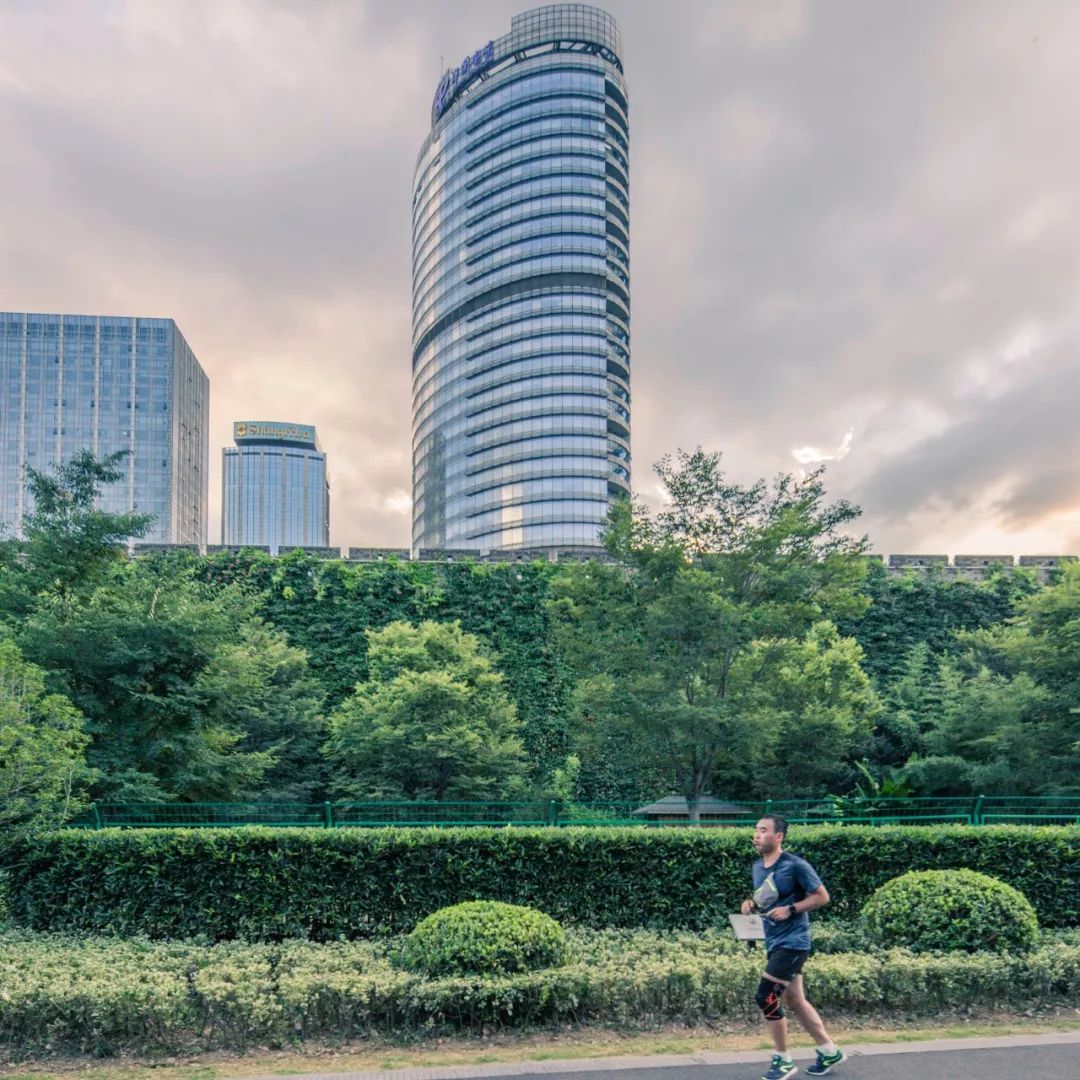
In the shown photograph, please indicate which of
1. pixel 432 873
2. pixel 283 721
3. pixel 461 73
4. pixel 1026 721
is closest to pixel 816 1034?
pixel 432 873

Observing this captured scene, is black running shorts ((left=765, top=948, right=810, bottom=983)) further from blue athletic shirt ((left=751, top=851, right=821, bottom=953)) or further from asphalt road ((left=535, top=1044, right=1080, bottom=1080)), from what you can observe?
asphalt road ((left=535, top=1044, right=1080, bottom=1080))

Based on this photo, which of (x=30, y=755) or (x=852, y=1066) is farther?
(x=30, y=755)

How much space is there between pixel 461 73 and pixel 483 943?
381 feet

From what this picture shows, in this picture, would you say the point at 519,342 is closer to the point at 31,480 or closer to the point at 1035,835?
the point at 31,480

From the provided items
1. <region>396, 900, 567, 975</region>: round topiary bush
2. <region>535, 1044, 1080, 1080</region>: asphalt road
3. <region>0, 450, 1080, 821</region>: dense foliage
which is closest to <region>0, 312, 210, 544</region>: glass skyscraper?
<region>0, 450, 1080, 821</region>: dense foliage

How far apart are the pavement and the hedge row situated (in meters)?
0.69

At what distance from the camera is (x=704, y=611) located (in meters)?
17.9


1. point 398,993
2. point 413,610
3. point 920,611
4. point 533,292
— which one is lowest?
point 398,993

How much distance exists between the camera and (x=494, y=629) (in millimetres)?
28516

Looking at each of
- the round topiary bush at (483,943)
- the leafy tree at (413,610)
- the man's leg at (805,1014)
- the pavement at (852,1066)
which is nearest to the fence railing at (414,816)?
the round topiary bush at (483,943)

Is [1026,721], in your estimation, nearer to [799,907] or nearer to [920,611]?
[920,611]

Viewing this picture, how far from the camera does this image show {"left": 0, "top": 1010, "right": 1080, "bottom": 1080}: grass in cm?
586

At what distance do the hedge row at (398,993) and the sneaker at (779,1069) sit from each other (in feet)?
4.60

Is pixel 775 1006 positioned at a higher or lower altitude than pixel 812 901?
lower
